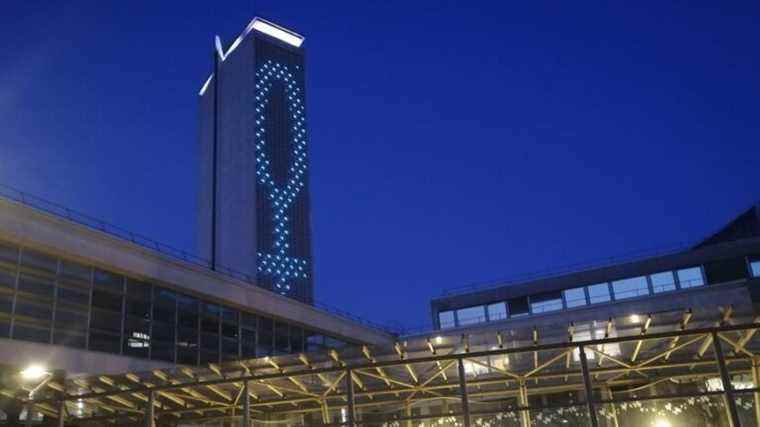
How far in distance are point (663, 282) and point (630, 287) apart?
190 centimetres

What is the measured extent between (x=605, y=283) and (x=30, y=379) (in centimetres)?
3158

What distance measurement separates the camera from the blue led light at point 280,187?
137500 mm

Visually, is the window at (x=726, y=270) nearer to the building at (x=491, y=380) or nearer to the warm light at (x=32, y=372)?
the building at (x=491, y=380)

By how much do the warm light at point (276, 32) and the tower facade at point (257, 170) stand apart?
2.03ft

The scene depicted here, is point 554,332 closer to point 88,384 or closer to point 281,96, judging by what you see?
point 88,384

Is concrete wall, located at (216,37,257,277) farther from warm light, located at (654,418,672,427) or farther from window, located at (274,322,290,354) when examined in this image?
warm light, located at (654,418,672,427)

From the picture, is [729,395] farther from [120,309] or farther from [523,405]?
[120,309]

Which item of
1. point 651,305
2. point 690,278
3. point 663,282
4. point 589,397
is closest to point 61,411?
point 589,397

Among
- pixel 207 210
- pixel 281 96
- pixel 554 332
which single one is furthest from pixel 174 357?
pixel 281 96

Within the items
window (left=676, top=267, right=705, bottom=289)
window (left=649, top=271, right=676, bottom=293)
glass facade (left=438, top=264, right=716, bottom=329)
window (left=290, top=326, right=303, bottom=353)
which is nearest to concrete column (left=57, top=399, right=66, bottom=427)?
window (left=290, top=326, right=303, bottom=353)

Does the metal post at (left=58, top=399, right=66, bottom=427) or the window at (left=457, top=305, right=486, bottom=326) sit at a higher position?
A: the window at (left=457, top=305, right=486, bottom=326)

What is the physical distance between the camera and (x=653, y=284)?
1599 inches

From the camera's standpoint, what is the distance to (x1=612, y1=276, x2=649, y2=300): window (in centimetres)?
4106

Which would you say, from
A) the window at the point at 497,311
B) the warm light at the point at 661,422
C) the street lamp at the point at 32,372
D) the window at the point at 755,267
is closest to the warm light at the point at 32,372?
the street lamp at the point at 32,372
